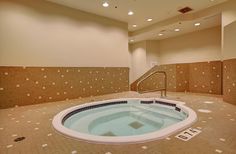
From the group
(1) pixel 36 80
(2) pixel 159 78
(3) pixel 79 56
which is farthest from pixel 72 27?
(2) pixel 159 78

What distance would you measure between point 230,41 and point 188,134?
3.25 m

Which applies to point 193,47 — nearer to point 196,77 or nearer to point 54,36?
point 196,77

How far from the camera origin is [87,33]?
562 centimetres

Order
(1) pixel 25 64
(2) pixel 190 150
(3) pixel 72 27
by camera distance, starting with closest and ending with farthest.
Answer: (2) pixel 190 150 → (1) pixel 25 64 → (3) pixel 72 27

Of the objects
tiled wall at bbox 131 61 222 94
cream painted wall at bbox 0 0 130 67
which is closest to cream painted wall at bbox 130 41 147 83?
tiled wall at bbox 131 61 222 94

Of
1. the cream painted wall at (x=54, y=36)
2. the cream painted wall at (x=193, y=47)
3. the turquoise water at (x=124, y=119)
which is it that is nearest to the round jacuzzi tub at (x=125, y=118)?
the turquoise water at (x=124, y=119)

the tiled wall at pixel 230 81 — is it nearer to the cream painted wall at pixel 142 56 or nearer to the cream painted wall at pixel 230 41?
the cream painted wall at pixel 230 41

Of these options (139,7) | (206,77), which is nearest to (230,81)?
(206,77)

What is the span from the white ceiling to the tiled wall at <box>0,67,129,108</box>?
217 cm

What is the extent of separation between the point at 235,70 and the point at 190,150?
3188 millimetres

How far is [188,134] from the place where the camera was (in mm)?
2000

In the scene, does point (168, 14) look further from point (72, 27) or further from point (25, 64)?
point (25, 64)

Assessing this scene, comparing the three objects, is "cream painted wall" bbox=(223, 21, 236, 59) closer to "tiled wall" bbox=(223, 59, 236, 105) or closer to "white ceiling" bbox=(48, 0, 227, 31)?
"tiled wall" bbox=(223, 59, 236, 105)

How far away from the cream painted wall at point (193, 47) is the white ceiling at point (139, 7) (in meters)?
2.11
